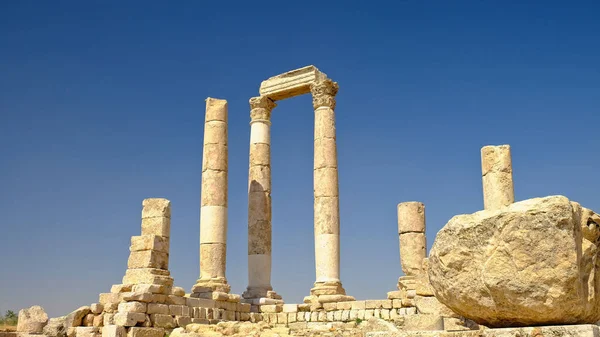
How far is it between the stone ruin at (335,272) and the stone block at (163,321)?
28mm

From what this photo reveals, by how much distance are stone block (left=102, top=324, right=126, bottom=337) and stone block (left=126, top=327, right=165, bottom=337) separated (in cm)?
19

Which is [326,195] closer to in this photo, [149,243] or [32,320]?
[149,243]

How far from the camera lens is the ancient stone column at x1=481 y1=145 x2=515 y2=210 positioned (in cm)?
1994

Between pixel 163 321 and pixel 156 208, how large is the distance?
3.36 meters

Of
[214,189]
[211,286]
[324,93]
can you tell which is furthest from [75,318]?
[324,93]

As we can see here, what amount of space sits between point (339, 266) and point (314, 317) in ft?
7.31

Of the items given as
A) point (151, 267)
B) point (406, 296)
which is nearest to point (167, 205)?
point (151, 267)

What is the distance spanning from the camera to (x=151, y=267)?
18266mm

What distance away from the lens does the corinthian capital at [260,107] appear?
26000 mm

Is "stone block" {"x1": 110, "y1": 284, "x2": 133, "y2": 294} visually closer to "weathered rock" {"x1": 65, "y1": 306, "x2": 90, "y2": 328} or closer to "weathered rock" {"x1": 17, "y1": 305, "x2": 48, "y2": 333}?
"weathered rock" {"x1": 65, "y1": 306, "x2": 90, "y2": 328}

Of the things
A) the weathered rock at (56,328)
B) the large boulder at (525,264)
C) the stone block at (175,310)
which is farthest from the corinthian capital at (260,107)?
the large boulder at (525,264)

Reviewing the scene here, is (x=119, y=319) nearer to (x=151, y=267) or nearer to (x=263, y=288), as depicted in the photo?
(x=151, y=267)

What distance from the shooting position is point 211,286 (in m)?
21.7

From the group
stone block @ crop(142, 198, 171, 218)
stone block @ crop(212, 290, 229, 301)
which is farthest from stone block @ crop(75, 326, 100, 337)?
stone block @ crop(212, 290, 229, 301)
